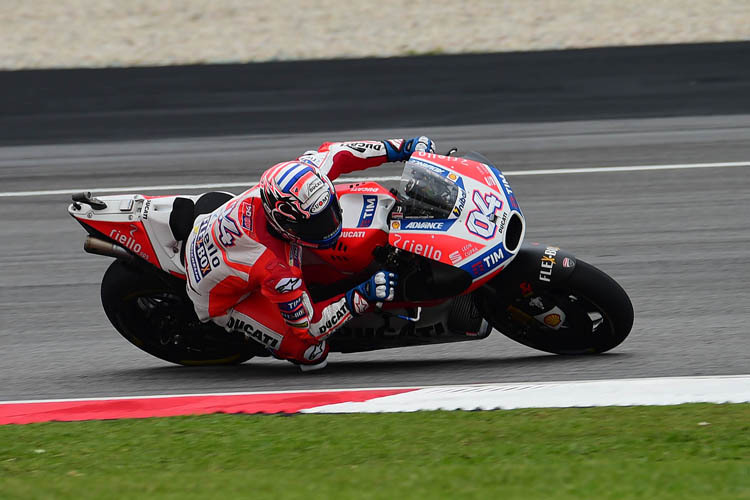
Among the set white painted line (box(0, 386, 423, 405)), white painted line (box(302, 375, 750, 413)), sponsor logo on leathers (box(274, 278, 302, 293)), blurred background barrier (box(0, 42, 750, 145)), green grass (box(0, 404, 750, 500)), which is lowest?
green grass (box(0, 404, 750, 500))

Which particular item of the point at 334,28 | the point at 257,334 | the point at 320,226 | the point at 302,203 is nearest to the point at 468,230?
the point at 320,226

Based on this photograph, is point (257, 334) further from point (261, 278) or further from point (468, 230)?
point (468, 230)

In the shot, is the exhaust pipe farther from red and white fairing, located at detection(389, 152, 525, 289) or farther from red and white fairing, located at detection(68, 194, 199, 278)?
red and white fairing, located at detection(389, 152, 525, 289)

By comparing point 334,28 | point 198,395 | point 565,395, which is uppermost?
point 334,28

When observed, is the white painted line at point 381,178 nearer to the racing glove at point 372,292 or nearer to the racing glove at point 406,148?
the racing glove at point 406,148

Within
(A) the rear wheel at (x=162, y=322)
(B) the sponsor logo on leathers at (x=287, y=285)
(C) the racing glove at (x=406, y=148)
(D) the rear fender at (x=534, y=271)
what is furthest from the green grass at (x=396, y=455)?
(C) the racing glove at (x=406, y=148)

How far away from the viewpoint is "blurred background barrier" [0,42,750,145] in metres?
13.1

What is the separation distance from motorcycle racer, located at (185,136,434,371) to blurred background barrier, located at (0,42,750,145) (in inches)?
243

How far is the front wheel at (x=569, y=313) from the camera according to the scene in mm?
6289

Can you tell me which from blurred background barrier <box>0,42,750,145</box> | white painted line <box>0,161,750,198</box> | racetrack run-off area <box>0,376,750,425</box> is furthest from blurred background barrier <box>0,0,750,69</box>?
racetrack run-off area <box>0,376,750,425</box>

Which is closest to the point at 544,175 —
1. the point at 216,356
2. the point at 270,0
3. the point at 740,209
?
the point at 740,209

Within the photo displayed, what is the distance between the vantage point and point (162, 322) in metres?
7.02

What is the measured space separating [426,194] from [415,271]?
0.42 meters

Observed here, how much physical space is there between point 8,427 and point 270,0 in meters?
12.6
